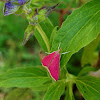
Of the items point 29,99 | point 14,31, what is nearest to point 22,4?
point 29,99

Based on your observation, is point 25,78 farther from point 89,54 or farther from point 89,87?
point 89,54

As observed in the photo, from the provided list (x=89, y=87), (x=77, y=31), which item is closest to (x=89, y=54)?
(x=89, y=87)

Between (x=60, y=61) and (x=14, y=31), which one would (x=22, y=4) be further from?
(x=14, y=31)

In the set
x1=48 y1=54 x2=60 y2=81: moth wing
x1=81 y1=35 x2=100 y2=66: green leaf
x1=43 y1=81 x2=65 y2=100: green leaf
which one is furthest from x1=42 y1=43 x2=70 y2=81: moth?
x1=81 y1=35 x2=100 y2=66: green leaf

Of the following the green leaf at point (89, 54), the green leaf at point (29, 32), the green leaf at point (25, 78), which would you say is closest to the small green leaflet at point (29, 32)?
the green leaf at point (29, 32)

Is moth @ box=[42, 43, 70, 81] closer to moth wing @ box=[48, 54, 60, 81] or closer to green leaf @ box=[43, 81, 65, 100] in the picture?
moth wing @ box=[48, 54, 60, 81]

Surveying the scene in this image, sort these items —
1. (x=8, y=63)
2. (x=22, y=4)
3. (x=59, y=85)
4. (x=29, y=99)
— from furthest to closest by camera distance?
(x=8, y=63) → (x=29, y=99) → (x=59, y=85) → (x=22, y=4)

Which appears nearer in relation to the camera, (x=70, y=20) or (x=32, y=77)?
(x=70, y=20)
